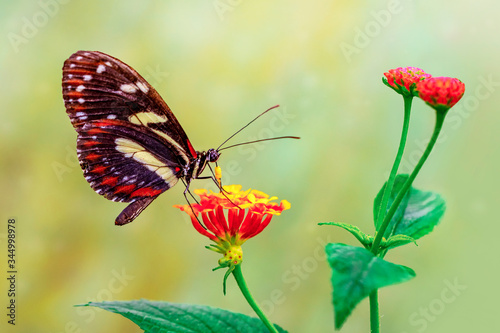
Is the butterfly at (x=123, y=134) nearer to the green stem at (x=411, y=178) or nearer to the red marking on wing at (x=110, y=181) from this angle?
the red marking on wing at (x=110, y=181)

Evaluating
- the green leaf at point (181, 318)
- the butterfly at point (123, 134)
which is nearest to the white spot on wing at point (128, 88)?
the butterfly at point (123, 134)

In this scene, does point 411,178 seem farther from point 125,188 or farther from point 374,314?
point 125,188

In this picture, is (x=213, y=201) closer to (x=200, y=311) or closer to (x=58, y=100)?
(x=200, y=311)

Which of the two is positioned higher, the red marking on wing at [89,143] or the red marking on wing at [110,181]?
the red marking on wing at [89,143]

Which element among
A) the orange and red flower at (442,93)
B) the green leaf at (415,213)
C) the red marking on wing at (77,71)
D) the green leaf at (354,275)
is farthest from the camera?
the red marking on wing at (77,71)

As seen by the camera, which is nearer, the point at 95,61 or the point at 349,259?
the point at 349,259

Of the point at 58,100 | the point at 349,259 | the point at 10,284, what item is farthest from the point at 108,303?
the point at 58,100

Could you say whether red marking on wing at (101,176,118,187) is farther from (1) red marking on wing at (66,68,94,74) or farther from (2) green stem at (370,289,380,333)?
(2) green stem at (370,289,380,333)

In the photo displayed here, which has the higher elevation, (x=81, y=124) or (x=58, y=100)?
(x=58, y=100)
